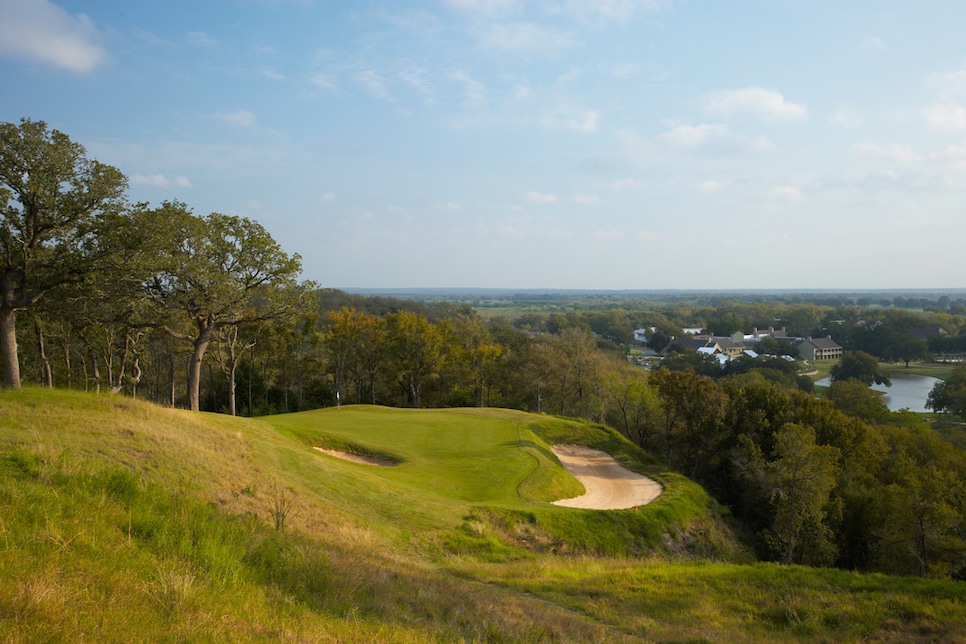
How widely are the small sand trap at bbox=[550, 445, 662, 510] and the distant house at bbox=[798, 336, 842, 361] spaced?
358 ft

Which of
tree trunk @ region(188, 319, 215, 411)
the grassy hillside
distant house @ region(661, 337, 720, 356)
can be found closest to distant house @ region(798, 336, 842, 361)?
distant house @ region(661, 337, 720, 356)

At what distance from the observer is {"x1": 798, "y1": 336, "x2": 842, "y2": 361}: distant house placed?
405ft

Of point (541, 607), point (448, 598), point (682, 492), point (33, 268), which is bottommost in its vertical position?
point (682, 492)

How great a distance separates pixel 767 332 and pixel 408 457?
174 meters

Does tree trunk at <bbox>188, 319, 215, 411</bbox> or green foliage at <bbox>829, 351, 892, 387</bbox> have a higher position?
tree trunk at <bbox>188, 319, 215, 411</bbox>

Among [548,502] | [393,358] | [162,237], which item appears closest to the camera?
[162,237]

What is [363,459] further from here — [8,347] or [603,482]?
[8,347]

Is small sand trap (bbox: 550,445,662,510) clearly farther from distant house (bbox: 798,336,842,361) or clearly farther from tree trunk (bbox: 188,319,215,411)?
distant house (bbox: 798,336,842,361)

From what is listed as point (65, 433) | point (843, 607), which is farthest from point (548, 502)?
point (65, 433)

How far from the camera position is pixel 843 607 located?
11.6 meters

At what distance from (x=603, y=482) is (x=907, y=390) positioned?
274ft

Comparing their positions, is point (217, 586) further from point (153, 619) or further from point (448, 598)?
point (448, 598)

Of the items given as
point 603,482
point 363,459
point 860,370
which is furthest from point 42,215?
point 860,370

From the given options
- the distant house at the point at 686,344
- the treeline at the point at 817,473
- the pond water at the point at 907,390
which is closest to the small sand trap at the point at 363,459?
the treeline at the point at 817,473
